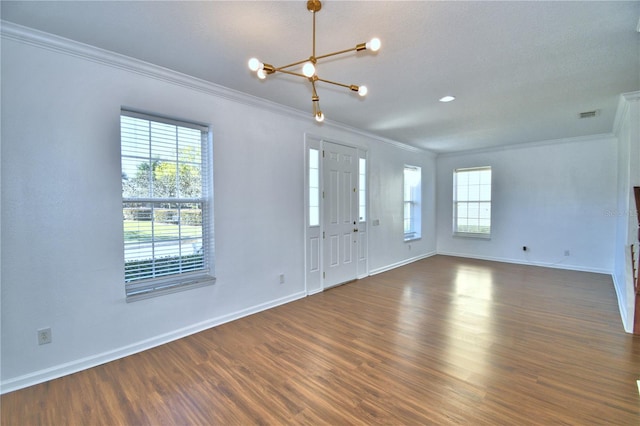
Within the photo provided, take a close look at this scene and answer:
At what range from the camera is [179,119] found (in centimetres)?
301

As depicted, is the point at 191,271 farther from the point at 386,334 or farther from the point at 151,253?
the point at 386,334

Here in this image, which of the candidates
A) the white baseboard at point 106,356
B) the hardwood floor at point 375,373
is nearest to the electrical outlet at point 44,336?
the white baseboard at point 106,356

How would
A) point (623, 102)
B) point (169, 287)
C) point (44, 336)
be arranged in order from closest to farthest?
point (44, 336)
point (169, 287)
point (623, 102)

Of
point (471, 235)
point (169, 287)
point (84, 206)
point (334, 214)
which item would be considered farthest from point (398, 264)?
point (84, 206)

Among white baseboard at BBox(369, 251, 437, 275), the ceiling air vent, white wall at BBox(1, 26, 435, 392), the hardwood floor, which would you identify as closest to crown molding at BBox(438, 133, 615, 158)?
the ceiling air vent

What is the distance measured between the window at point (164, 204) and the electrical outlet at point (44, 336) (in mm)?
581

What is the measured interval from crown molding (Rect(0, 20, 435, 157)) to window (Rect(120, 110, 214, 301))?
412 millimetres

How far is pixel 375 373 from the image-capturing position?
2.36 metres

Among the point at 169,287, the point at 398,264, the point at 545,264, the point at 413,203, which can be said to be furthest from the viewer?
the point at 413,203

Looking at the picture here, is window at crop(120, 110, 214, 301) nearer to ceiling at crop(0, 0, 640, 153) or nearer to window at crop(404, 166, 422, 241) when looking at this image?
ceiling at crop(0, 0, 640, 153)

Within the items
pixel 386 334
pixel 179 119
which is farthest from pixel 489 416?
pixel 179 119

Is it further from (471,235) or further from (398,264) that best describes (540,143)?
(398,264)

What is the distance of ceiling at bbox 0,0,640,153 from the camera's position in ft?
6.43

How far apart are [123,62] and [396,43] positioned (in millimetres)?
2405
